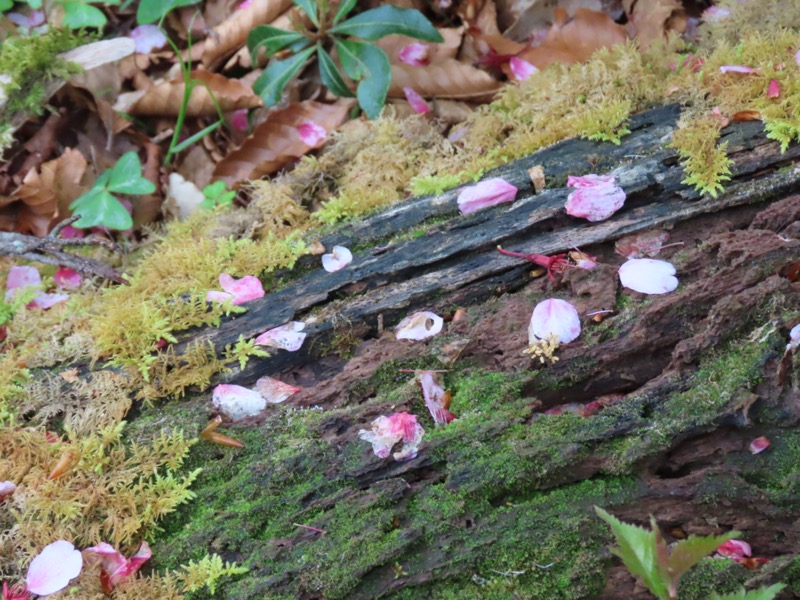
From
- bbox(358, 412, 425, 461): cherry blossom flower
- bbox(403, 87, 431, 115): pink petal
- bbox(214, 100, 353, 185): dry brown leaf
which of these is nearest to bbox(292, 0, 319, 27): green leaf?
bbox(214, 100, 353, 185): dry brown leaf

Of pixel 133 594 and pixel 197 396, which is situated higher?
pixel 197 396

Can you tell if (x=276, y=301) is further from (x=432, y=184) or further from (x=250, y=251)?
(x=432, y=184)

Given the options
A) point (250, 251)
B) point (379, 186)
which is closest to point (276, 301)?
point (250, 251)

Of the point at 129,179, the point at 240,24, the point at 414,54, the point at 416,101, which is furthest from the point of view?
the point at 240,24

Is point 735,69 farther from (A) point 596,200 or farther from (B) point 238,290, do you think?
(B) point 238,290

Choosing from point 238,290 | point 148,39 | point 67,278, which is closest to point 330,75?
point 148,39
